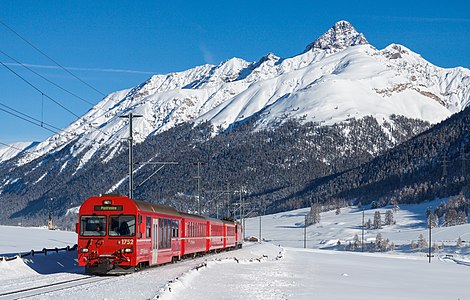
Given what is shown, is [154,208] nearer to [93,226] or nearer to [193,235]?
Answer: [93,226]

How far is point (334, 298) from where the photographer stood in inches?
1362

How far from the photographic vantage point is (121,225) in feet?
126

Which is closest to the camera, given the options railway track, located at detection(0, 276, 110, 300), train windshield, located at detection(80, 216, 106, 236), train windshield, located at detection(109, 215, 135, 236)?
railway track, located at detection(0, 276, 110, 300)

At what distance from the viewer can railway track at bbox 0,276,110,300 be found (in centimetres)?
2665

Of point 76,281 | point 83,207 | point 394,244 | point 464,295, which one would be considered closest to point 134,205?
point 83,207

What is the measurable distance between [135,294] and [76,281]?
21.1 feet

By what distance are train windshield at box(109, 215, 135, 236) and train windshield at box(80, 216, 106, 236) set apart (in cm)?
42

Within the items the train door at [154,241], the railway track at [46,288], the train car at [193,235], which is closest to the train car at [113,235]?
the train door at [154,241]

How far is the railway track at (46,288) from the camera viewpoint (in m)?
26.6

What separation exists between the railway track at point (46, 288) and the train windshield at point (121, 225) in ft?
9.97

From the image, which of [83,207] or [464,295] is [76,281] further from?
[464,295]

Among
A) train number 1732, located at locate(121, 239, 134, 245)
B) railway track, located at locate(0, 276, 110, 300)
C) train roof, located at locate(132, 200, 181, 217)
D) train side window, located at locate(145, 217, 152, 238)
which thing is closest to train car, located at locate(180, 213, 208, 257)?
train roof, located at locate(132, 200, 181, 217)

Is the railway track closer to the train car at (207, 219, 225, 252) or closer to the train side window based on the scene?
the train side window

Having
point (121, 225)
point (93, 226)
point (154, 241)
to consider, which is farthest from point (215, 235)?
point (121, 225)
